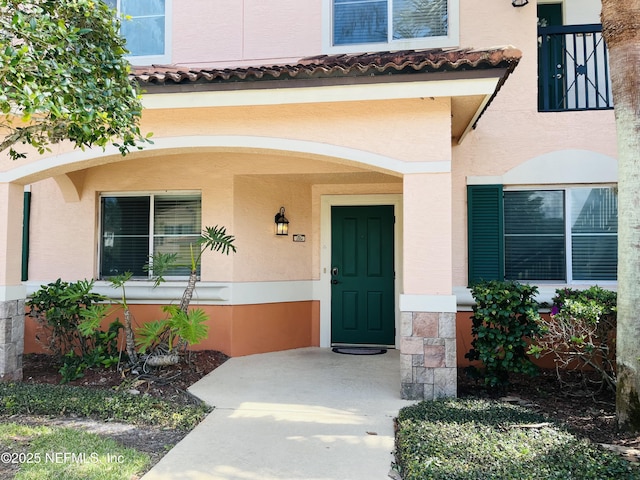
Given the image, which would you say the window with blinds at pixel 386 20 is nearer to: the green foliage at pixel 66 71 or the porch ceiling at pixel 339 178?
the porch ceiling at pixel 339 178

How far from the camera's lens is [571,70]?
22.9 feet

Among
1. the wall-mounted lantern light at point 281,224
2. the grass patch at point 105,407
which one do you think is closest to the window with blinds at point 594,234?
the wall-mounted lantern light at point 281,224

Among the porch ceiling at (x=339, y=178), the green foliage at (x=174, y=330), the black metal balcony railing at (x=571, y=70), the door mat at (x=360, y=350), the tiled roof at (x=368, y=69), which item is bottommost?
the door mat at (x=360, y=350)

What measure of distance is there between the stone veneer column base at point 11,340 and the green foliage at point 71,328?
0.33 m

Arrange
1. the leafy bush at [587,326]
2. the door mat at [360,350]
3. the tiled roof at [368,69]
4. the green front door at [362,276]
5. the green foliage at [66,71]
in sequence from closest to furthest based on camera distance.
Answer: the green foliage at [66,71] → the tiled roof at [368,69] → the leafy bush at [587,326] → the door mat at [360,350] → the green front door at [362,276]

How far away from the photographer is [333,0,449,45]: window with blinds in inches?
281

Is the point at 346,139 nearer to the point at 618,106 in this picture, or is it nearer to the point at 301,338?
the point at 618,106

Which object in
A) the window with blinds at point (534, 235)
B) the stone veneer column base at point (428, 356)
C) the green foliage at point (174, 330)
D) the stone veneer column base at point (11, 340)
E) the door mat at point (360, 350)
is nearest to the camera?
the stone veneer column base at point (428, 356)

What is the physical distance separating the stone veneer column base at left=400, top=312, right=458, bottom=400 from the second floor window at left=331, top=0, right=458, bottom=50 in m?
4.35

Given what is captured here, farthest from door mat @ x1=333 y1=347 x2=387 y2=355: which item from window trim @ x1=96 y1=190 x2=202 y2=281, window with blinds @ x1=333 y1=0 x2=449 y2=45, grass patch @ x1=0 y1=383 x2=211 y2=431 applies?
window with blinds @ x1=333 y1=0 x2=449 y2=45

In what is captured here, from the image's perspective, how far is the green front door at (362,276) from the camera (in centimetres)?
796

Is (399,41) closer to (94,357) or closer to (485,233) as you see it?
(485,233)

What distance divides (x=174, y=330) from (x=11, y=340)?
2.07 m

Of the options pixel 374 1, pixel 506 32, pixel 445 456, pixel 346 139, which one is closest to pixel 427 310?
pixel 445 456
